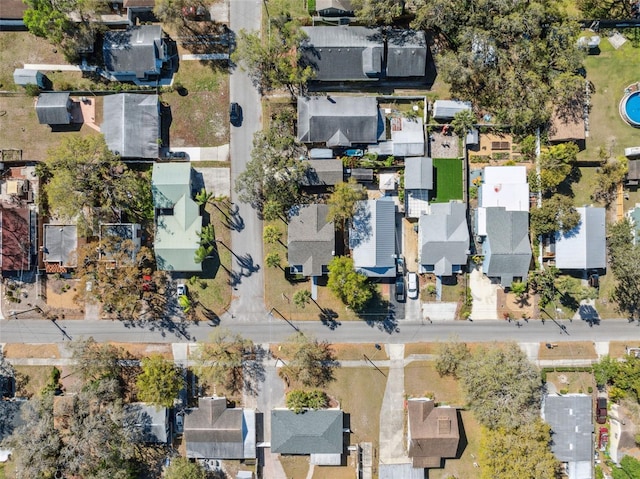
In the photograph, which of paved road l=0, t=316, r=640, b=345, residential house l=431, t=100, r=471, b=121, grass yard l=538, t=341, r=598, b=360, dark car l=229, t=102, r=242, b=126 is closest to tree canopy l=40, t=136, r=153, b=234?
dark car l=229, t=102, r=242, b=126

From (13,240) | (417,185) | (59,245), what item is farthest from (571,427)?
(13,240)

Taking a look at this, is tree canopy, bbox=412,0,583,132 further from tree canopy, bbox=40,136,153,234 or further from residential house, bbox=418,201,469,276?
tree canopy, bbox=40,136,153,234

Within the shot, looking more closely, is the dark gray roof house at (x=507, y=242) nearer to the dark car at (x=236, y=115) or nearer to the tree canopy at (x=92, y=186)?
the dark car at (x=236, y=115)

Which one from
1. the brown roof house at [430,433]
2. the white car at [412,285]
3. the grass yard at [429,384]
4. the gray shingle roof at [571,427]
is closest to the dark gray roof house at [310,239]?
the white car at [412,285]

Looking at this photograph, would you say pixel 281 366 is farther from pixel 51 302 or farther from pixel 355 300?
pixel 51 302

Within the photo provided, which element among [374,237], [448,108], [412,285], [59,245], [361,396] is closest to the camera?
[374,237]

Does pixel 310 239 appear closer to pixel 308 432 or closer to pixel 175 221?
pixel 175 221

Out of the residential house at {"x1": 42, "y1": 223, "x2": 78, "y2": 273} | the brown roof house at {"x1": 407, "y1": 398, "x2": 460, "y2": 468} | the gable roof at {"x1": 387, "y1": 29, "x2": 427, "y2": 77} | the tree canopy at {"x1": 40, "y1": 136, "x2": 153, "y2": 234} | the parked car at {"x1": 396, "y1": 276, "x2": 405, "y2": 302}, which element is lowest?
the brown roof house at {"x1": 407, "y1": 398, "x2": 460, "y2": 468}
